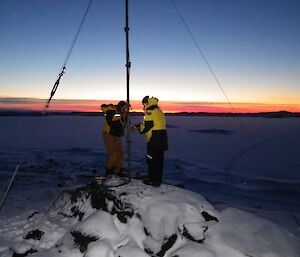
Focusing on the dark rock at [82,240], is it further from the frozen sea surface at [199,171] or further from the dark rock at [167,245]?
the frozen sea surface at [199,171]

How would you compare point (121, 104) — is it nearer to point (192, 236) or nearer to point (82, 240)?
point (82, 240)

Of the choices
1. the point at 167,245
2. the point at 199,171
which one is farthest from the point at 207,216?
the point at 199,171

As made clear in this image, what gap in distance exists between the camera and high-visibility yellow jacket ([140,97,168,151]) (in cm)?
634

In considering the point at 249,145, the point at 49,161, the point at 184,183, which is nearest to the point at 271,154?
the point at 249,145

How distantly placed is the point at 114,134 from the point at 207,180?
548 centimetres

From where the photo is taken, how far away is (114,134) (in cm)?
750

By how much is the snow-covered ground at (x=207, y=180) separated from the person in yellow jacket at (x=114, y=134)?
1345 millimetres

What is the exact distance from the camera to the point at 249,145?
63.7 ft

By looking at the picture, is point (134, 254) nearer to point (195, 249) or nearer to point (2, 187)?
point (195, 249)

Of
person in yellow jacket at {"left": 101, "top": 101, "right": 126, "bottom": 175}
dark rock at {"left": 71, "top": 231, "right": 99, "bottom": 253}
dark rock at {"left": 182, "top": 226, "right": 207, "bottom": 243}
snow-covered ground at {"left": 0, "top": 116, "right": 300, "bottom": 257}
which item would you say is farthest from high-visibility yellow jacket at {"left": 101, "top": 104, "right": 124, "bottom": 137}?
dark rock at {"left": 182, "top": 226, "right": 207, "bottom": 243}

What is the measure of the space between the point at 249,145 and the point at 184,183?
31.5 feet

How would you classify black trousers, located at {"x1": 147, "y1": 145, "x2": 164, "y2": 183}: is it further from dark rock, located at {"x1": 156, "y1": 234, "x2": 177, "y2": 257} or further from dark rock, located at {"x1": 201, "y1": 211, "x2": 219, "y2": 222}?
dark rock, located at {"x1": 156, "y1": 234, "x2": 177, "y2": 257}

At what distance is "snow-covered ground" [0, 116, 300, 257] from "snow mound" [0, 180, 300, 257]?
1.1 inches

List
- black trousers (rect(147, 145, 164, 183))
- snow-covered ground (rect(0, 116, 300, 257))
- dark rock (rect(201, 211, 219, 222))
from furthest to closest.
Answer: black trousers (rect(147, 145, 164, 183)) → dark rock (rect(201, 211, 219, 222)) → snow-covered ground (rect(0, 116, 300, 257))
